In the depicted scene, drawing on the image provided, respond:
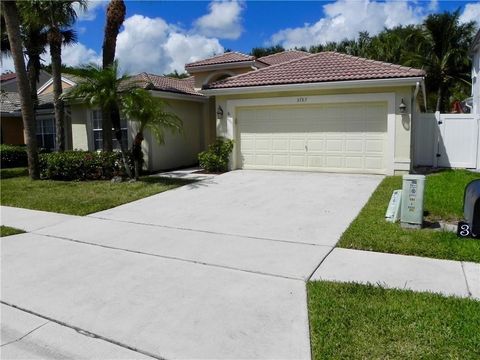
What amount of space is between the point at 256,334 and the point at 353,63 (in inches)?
480

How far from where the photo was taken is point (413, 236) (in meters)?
6.17

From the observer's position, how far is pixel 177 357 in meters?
3.27

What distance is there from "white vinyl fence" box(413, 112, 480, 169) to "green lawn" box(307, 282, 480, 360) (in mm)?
11942

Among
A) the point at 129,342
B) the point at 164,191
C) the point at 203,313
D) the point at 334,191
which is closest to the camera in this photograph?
the point at 129,342

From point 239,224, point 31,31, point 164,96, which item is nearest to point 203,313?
point 239,224

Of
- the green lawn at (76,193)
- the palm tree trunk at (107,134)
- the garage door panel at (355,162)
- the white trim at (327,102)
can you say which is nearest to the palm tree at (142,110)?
the green lawn at (76,193)

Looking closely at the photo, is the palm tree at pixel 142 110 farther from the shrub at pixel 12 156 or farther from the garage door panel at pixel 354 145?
the shrub at pixel 12 156

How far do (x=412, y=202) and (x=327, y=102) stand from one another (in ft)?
24.3

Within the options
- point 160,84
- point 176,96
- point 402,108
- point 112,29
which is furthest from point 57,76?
point 402,108

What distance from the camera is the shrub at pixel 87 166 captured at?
537 inches

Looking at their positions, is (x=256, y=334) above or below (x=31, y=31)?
below

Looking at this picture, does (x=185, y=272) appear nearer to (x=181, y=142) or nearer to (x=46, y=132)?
(x=181, y=142)

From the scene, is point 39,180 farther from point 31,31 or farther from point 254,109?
point 31,31

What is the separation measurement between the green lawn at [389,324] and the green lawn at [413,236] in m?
1.52
